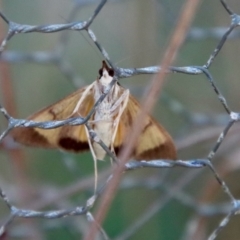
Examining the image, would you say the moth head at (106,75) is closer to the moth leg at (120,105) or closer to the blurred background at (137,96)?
the moth leg at (120,105)

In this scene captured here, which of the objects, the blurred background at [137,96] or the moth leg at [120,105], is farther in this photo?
the blurred background at [137,96]

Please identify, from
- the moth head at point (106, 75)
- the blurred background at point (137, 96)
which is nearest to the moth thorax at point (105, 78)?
the moth head at point (106, 75)

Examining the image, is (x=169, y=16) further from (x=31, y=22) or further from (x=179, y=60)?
(x=31, y=22)

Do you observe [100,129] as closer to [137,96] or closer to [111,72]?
[111,72]

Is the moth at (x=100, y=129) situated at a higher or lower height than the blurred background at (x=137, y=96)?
higher

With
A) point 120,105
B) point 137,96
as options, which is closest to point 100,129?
point 120,105

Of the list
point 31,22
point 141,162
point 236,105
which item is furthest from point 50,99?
point 141,162

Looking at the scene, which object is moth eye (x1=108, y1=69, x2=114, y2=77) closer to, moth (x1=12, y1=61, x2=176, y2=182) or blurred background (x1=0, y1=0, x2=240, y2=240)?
moth (x1=12, y1=61, x2=176, y2=182)
